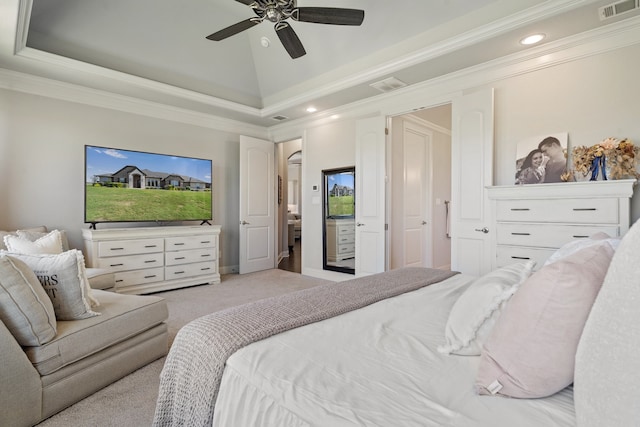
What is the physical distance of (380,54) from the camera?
382cm

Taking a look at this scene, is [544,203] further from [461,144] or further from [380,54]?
[380,54]

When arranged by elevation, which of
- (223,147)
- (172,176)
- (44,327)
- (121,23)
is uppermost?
(121,23)

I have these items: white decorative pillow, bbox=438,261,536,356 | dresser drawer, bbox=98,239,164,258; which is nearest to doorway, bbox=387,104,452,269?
dresser drawer, bbox=98,239,164,258

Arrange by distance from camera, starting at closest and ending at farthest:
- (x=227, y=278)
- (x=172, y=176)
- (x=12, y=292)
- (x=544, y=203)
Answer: (x=12, y=292) < (x=544, y=203) < (x=172, y=176) < (x=227, y=278)

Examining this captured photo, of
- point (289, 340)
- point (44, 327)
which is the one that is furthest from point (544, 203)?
point (44, 327)

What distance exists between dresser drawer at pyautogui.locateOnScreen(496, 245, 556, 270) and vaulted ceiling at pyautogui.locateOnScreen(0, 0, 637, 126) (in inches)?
74.7

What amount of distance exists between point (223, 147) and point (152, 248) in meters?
2.11

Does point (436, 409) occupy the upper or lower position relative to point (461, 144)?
lower

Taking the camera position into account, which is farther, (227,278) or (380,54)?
(227,278)

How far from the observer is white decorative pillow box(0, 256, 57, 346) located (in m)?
1.50

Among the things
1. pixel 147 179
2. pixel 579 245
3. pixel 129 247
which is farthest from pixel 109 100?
pixel 579 245

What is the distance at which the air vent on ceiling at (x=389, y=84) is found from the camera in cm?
378

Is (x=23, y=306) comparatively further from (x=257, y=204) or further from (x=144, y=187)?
(x=257, y=204)

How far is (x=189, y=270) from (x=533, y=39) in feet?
15.4
